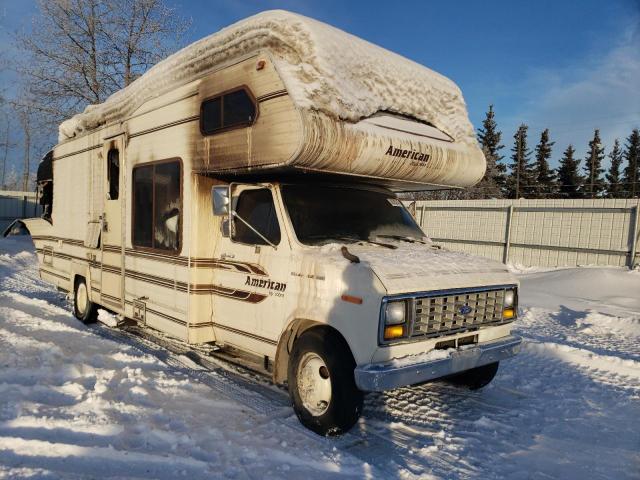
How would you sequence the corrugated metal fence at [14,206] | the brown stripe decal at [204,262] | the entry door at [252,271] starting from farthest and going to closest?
the corrugated metal fence at [14,206] < the brown stripe decal at [204,262] < the entry door at [252,271]

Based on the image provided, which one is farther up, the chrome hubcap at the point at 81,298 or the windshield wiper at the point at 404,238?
the windshield wiper at the point at 404,238

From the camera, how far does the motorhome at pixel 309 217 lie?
384cm

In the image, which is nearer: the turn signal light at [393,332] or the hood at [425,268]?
the turn signal light at [393,332]

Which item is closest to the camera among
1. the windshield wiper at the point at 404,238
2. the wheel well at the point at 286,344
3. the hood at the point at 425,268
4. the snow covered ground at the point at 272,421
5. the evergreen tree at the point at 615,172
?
the snow covered ground at the point at 272,421

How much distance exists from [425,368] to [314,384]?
37.5 inches

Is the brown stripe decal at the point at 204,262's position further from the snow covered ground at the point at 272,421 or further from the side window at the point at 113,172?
the snow covered ground at the point at 272,421

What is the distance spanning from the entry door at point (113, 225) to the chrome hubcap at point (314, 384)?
3515mm

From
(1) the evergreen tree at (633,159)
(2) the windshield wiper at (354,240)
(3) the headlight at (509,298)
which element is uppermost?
(1) the evergreen tree at (633,159)

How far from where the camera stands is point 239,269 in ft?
16.0

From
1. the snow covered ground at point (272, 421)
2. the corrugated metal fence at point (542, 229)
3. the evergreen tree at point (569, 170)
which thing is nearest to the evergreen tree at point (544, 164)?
the evergreen tree at point (569, 170)

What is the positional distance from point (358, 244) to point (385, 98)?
4.67 feet

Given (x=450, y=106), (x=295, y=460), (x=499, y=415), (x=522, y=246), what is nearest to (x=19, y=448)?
(x=295, y=460)

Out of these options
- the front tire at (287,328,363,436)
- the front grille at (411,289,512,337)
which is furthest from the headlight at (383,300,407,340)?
the front tire at (287,328,363,436)

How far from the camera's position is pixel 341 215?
4.74 meters
